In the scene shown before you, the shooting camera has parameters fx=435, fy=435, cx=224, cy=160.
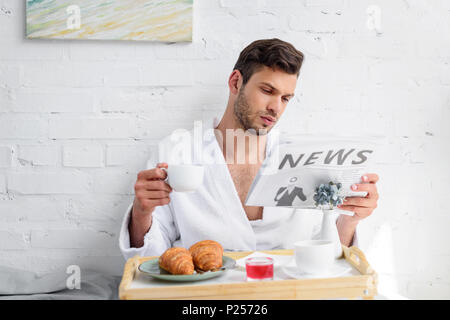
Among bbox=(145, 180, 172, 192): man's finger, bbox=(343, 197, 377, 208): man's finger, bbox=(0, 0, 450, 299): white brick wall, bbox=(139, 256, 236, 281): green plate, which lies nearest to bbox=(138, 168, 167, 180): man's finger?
bbox=(145, 180, 172, 192): man's finger

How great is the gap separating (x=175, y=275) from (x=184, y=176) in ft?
0.80

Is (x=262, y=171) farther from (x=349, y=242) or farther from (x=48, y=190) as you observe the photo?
(x=48, y=190)

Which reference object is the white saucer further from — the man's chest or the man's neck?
the man's neck

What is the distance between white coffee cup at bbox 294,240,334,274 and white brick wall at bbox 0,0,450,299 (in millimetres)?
760

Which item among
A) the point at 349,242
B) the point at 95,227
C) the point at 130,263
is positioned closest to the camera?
the point at 130,263

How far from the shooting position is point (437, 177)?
1.69 meters

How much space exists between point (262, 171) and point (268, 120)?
409 mm

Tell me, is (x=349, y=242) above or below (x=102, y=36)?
below

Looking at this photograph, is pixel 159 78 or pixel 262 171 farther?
pixel 159 78

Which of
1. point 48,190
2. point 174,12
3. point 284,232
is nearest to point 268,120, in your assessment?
point 284,232

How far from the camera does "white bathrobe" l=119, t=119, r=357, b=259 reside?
1.44 meters

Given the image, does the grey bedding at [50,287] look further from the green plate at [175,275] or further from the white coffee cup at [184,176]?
the white coffee cup at [184,176]

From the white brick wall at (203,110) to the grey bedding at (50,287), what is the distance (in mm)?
111

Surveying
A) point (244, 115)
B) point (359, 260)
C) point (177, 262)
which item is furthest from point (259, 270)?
point (244, 115)
